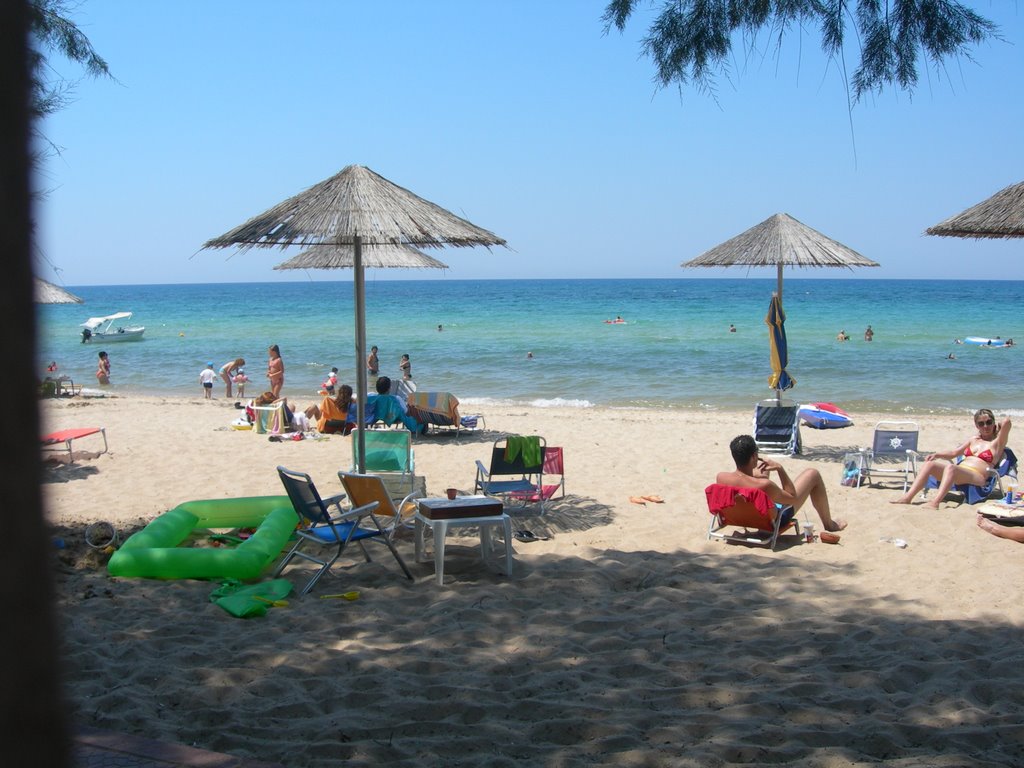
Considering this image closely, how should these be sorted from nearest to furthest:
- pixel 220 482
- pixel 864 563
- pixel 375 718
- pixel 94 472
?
1. pixel 375 718
2. pixel 864 563
3. pixel 220 482
4. pixel 94 472

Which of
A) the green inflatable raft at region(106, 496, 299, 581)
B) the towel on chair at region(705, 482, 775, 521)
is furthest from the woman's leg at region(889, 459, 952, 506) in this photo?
the green inflatable raft at region(106, 496, 299, 581)

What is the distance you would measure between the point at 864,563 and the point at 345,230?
4.06m

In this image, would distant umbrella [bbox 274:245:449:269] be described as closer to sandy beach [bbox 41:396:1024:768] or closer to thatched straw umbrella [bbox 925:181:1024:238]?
sandy beach [bbox 41:396:1024:768]

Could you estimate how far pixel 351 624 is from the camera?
443 centimetres

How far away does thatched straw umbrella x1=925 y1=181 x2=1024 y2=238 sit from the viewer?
6.47 m

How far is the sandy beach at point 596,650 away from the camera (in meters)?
3.10

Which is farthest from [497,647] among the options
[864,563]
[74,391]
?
[74,391]

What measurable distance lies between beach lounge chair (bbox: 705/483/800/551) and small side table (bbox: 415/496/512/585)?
155cm

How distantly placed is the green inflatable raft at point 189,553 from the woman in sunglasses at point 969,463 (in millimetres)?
4950

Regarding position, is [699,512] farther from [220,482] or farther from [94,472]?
[94,472]

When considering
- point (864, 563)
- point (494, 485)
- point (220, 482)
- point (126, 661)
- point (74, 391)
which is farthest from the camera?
point (74, 391)

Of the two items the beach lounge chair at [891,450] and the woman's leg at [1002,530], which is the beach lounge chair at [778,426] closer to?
the beach lounge chair at [891,450]

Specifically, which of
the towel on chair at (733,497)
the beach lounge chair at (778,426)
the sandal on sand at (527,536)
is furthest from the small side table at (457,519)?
the beach lounge chair at (778,426)

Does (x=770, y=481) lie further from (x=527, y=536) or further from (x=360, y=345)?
(x=360, y=345)
